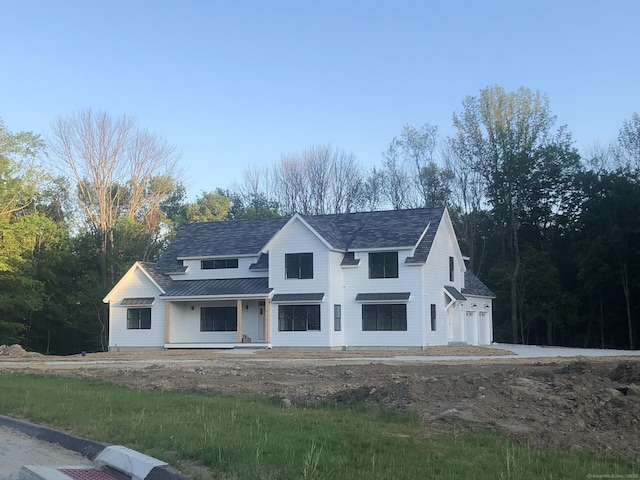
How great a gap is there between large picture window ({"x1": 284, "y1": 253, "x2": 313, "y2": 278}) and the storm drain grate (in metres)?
29.3

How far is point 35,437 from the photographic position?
36.8 ft

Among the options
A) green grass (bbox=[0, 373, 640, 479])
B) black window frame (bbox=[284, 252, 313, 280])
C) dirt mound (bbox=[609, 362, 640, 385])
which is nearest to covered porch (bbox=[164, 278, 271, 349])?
black window frame (bbox=[284, 252, 313, 280])

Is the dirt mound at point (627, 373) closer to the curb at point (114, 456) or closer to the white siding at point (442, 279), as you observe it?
the curb at point (114, 456)

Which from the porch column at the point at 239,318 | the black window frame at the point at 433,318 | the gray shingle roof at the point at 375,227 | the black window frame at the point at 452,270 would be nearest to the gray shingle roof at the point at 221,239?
the porch column at the point at 239,318

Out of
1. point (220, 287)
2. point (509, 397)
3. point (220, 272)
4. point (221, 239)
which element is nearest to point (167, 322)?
point (220, 287)

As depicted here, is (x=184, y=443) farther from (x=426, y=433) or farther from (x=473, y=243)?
(x=473, y=243)

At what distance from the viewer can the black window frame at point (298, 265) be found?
3816 centimetres

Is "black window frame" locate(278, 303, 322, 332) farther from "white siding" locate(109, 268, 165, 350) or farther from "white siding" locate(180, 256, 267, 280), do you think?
"white siding" locate(109, 268, 165, 350)

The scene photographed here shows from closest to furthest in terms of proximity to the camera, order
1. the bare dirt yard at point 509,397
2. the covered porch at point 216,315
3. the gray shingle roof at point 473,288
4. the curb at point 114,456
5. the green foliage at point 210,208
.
Answer: the curb at point 114,456 < the bare dirt yard at point 509,397 < the covered porch at point 216,315 < the gray shingle roof at point 473,288 < the green foliage at point 210,208

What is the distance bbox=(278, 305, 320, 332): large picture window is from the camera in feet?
124

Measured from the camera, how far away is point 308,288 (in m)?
38.0

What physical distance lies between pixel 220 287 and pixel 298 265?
16.7ft

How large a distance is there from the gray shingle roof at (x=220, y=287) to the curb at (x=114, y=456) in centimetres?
2721

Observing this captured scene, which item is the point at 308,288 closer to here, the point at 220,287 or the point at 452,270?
the point at 220,287
